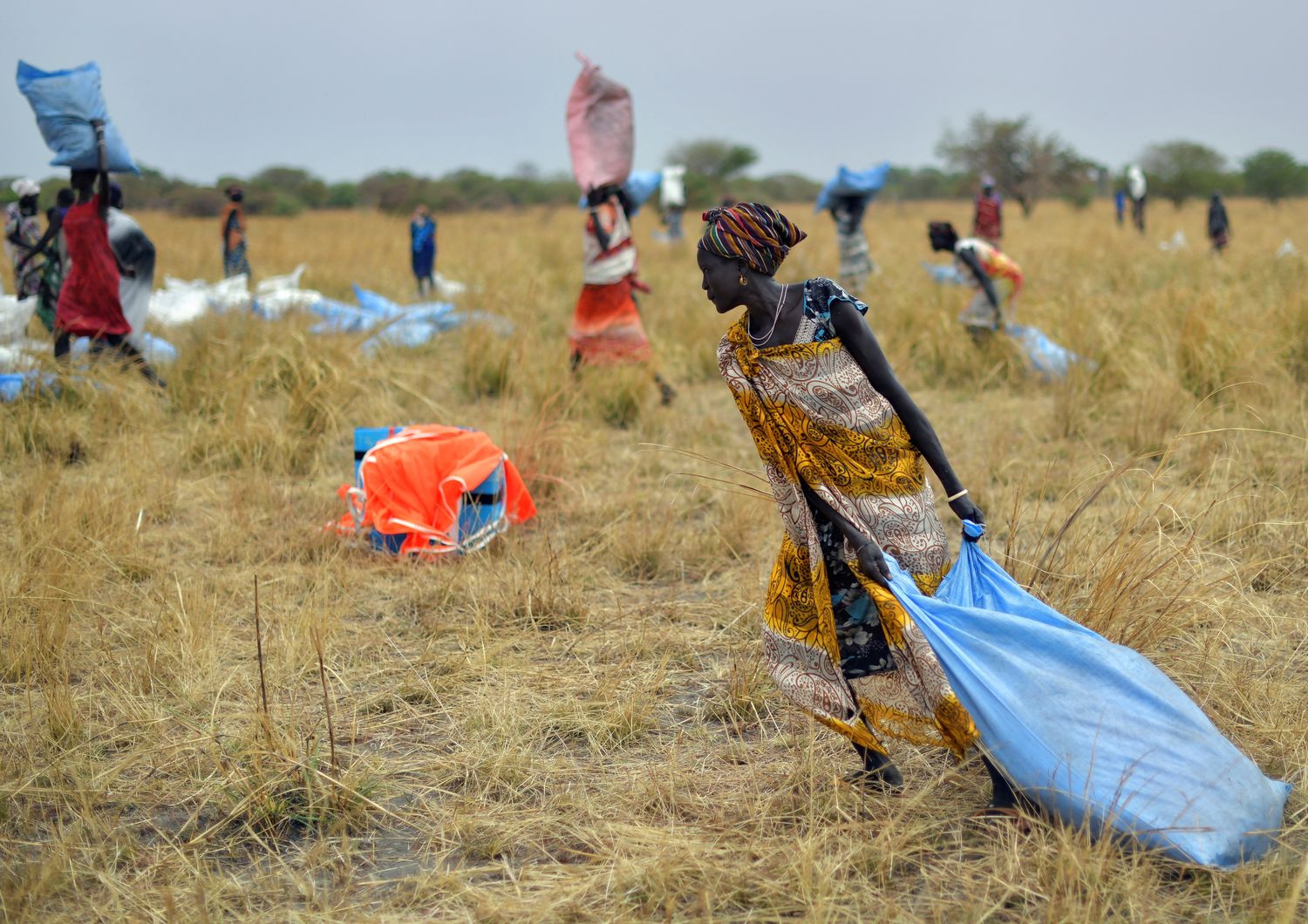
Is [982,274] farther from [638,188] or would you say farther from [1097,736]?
[1097,736]

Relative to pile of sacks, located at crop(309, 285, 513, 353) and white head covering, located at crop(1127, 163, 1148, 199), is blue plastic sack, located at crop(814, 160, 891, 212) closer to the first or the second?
pile of sacks, located at crop(309, 285, 513, 353)

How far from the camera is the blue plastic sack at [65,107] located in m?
5.78

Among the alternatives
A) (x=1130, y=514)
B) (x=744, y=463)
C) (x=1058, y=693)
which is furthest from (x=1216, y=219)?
(x=1058, y=693)

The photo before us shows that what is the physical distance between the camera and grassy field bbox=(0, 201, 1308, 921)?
220 cm

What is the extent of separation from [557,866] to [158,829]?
938mm

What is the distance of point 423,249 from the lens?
11.2 metres

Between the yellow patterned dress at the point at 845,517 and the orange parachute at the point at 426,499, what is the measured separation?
2.03 m

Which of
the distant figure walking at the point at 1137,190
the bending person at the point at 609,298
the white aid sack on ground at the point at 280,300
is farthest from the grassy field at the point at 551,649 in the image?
the distant figure walking at the point at 1137,190

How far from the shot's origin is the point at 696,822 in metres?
2.42

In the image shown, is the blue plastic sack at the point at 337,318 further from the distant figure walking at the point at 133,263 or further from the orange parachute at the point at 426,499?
the orange parachute at the point at 426,499

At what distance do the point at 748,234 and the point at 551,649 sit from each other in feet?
5.54

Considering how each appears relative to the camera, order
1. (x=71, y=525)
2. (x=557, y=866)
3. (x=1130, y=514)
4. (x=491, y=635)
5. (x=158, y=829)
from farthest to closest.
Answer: (x=71, y=525)
(x=491, y=635)
(x=1130, y=514)
(x=158, y=829)
(x=557, y=866)

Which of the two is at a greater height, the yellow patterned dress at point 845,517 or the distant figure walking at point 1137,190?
the distant figure walking at point 1137,190

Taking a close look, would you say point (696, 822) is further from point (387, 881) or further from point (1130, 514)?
point (1130, 514)
